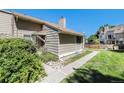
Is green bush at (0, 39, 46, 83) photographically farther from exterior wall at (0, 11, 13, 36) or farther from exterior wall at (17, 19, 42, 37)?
exterior wall at (17, 19, 42, 37)

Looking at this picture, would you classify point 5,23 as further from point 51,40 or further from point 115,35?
point 115,35

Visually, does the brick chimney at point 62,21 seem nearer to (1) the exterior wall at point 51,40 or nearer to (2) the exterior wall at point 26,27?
(2) the exterior wall at point 26,27

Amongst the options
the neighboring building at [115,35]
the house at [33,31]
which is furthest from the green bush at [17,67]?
the neighboring building at [115,35]

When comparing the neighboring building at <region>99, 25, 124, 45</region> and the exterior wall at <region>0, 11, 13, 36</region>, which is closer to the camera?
the exterior wall at <region>0, 11, 13, 36</region>

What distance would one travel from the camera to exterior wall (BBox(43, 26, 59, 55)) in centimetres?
1184

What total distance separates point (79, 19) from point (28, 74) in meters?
13.8

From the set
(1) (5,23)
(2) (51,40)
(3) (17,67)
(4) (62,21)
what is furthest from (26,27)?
(4) (62,21)

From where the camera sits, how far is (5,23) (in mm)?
11203

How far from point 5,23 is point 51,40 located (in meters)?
3.83

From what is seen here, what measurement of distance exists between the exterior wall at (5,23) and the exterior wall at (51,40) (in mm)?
3155

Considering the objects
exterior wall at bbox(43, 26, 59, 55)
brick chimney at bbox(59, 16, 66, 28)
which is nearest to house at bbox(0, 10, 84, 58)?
exterior wall at bbox(43, 26, 59, 55)

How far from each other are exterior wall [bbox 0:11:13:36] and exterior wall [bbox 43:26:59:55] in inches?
124

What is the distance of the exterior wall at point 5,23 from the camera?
430 inches
